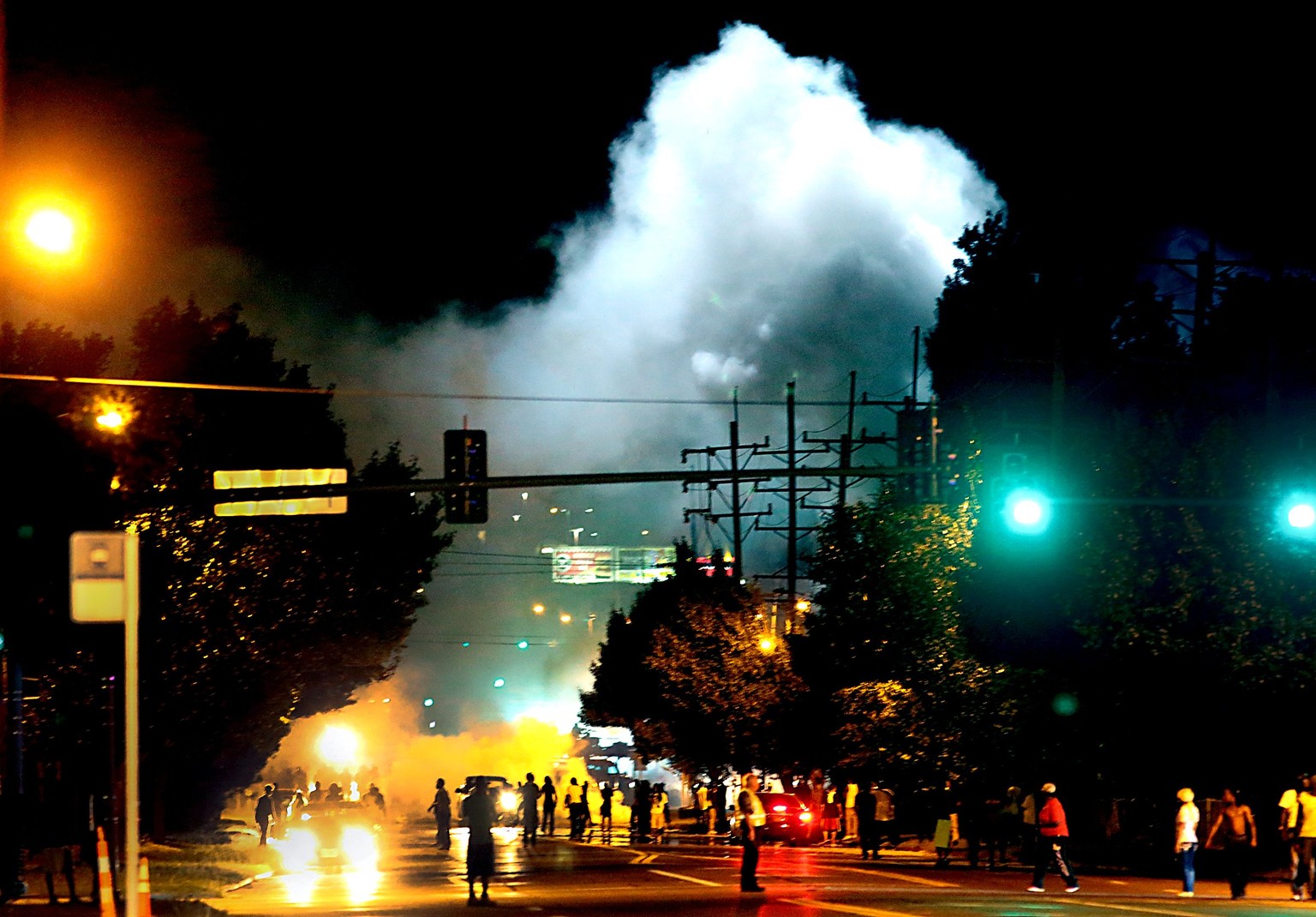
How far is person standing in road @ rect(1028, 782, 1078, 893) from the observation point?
27.1 metres

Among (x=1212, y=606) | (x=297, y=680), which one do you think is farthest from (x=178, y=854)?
(x=1212, y=606)

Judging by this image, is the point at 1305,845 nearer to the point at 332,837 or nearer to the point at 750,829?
the point at 750,829

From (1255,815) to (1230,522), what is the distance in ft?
22.9

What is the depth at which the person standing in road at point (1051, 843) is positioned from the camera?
27.1 m

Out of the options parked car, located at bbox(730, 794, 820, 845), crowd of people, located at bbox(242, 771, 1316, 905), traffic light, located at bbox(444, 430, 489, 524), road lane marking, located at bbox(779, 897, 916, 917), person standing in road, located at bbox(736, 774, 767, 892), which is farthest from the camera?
parked car, located at bbox(730, 794, 820, 845)

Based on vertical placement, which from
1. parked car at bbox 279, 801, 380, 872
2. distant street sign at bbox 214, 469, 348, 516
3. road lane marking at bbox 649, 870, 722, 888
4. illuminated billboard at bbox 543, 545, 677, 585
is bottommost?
parked car at bbox 279, 801, 380, 872

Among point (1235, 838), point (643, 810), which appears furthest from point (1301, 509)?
point (643, 810)

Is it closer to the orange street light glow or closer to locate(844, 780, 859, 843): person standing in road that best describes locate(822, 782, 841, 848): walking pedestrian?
locate(844, 780, 859, 843): person standing in road

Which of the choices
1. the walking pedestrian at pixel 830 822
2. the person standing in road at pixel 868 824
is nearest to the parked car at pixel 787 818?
the walking pedestrian at pixel 830 822

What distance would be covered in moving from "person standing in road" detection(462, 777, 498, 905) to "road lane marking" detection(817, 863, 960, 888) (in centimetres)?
772

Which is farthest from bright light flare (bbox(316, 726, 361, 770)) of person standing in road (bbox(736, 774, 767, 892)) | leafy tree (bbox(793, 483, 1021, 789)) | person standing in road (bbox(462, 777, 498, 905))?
person standing in road (bbox(736, 774, 767, 892))

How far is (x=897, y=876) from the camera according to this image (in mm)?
31391

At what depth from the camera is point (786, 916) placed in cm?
2006

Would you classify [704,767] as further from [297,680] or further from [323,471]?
[323,471]
